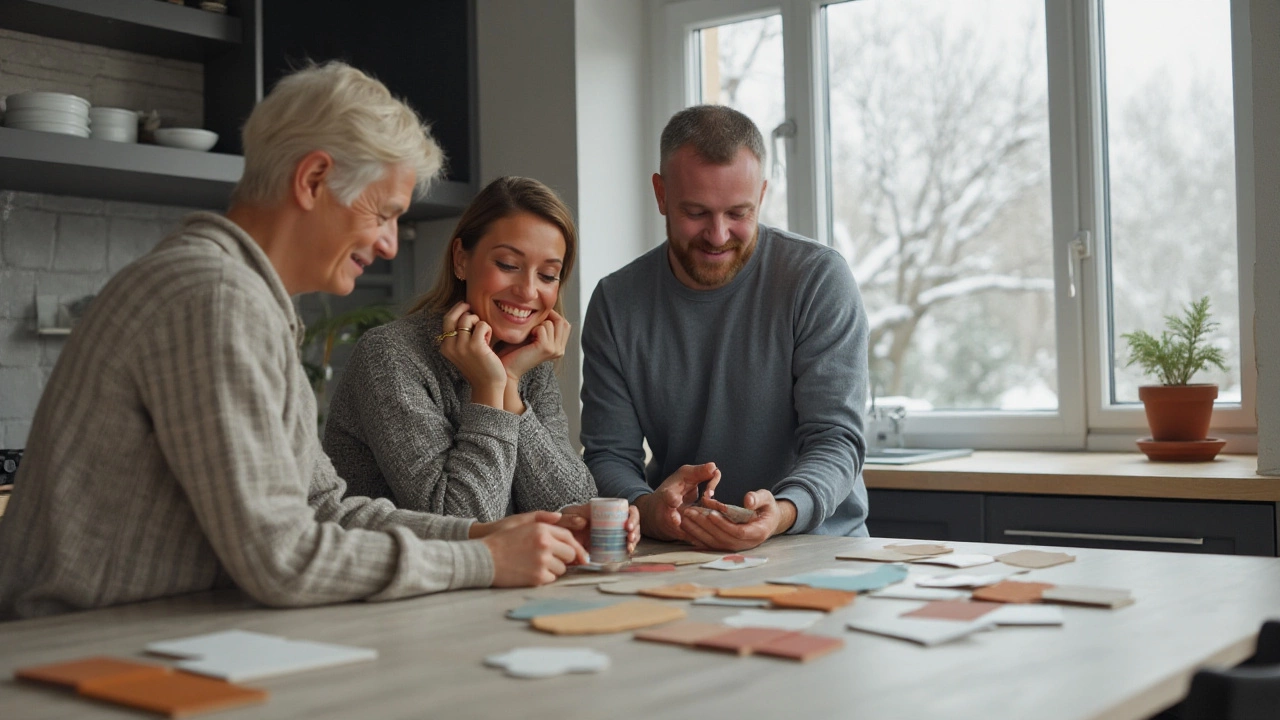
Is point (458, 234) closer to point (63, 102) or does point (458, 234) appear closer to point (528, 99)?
point (63, 102)

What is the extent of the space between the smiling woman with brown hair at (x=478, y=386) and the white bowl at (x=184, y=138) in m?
1.41

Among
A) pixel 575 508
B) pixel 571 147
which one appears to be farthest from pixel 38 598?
pixel 571 147

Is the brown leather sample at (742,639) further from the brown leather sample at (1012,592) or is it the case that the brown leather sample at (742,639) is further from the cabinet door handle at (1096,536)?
the cabinet door handle at (1096,536)

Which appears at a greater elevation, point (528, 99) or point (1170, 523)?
point (528, 99)

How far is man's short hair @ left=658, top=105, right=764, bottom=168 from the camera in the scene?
2.37m

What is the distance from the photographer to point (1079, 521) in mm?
2895

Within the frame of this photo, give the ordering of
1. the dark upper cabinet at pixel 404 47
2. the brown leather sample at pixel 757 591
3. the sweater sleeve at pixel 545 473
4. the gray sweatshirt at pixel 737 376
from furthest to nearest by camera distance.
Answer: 1. the dark upper cabinet at pixel 404 47
2. the gray sweatshirt at pixel 737 376
3. the sweater sleeve at pixel 545 473
4. the brown leather sample at pixel 757 591

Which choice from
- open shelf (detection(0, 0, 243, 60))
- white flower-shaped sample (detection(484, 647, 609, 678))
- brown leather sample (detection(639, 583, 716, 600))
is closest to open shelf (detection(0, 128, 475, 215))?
open shelf (detection(0, 0, 243, 60))

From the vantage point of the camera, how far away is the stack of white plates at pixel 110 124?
10.8 feet

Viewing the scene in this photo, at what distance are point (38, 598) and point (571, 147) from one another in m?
2.64

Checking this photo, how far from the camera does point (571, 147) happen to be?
12.8 ft

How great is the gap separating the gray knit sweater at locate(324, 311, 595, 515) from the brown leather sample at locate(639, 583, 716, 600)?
1.66 feet

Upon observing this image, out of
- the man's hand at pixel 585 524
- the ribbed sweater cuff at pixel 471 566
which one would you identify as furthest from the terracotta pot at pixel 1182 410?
the ribbed sweater cuff at pixel 471 566

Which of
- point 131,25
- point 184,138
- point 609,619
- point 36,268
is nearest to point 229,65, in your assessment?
point 131,25
